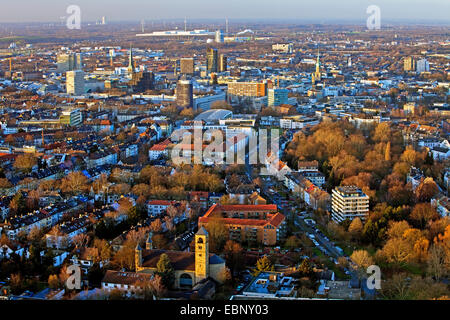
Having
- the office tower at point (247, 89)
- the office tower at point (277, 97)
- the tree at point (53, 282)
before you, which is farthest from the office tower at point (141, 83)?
the tree at point (53, 282)

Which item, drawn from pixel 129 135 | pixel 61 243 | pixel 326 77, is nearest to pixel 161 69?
pixel 326 77

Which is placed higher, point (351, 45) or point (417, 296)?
point (351, 45)

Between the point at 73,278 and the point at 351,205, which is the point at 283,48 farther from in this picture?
the point at 73,278

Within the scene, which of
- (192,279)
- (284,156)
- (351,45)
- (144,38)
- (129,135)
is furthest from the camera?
(144,38)

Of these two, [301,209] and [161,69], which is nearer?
[301,209]

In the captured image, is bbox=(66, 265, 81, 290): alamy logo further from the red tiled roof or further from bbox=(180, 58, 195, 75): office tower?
bbox=(180, 58, 195, 75): office tower

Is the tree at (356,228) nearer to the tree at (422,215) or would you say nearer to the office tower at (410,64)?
the tree at (422,215)

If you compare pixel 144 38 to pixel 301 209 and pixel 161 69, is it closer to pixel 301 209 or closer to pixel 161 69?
pixel 161 69

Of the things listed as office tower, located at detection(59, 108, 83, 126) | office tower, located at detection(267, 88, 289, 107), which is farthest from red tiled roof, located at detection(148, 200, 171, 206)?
office tower, located at detection(267, 88, 289, 107)
